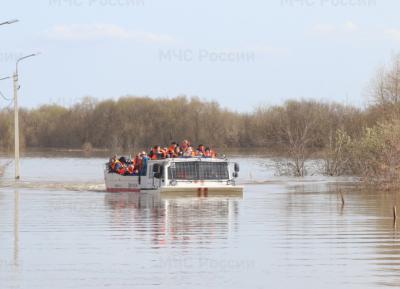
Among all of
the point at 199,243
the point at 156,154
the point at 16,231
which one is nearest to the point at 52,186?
the point at 156,154

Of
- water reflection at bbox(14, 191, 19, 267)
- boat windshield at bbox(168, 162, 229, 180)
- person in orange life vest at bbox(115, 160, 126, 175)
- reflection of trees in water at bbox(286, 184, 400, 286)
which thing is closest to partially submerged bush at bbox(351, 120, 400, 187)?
reflection of trees in water at bbox(286, 184, 400, 286)

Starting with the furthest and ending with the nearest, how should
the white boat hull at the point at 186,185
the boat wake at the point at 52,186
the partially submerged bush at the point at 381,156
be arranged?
the boat wake at the point at 52,186 < the partially submerged bush at the point at 381,156 < the white boat hull at the point at 186,185

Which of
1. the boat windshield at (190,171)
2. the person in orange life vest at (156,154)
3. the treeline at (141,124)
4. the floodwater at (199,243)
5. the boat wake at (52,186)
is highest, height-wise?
the treeline at (141,124)

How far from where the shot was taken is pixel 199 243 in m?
23.2

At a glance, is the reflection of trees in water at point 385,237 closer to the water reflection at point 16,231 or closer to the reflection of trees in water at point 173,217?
the reflection of trees in water at point 173,217

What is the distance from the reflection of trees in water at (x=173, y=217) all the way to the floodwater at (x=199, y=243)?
32mm

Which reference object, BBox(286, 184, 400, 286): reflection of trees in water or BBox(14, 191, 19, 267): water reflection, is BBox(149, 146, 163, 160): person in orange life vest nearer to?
BBox(286, 184, 400, 286): reflection of trees in water

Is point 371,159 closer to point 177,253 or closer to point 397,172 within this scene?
point 397,172

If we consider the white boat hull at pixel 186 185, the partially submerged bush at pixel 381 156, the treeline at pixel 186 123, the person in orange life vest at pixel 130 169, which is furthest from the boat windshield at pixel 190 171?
the treeline at pixel 186 123

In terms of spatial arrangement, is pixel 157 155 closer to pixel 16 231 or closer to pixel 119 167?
pixel 119 167

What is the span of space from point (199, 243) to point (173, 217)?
804 centimetres

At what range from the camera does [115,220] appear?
99.2ft

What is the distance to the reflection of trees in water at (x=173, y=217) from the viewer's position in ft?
82.4

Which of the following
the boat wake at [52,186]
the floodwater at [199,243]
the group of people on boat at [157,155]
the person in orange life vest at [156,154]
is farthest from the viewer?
the boat wake at [52,186]
